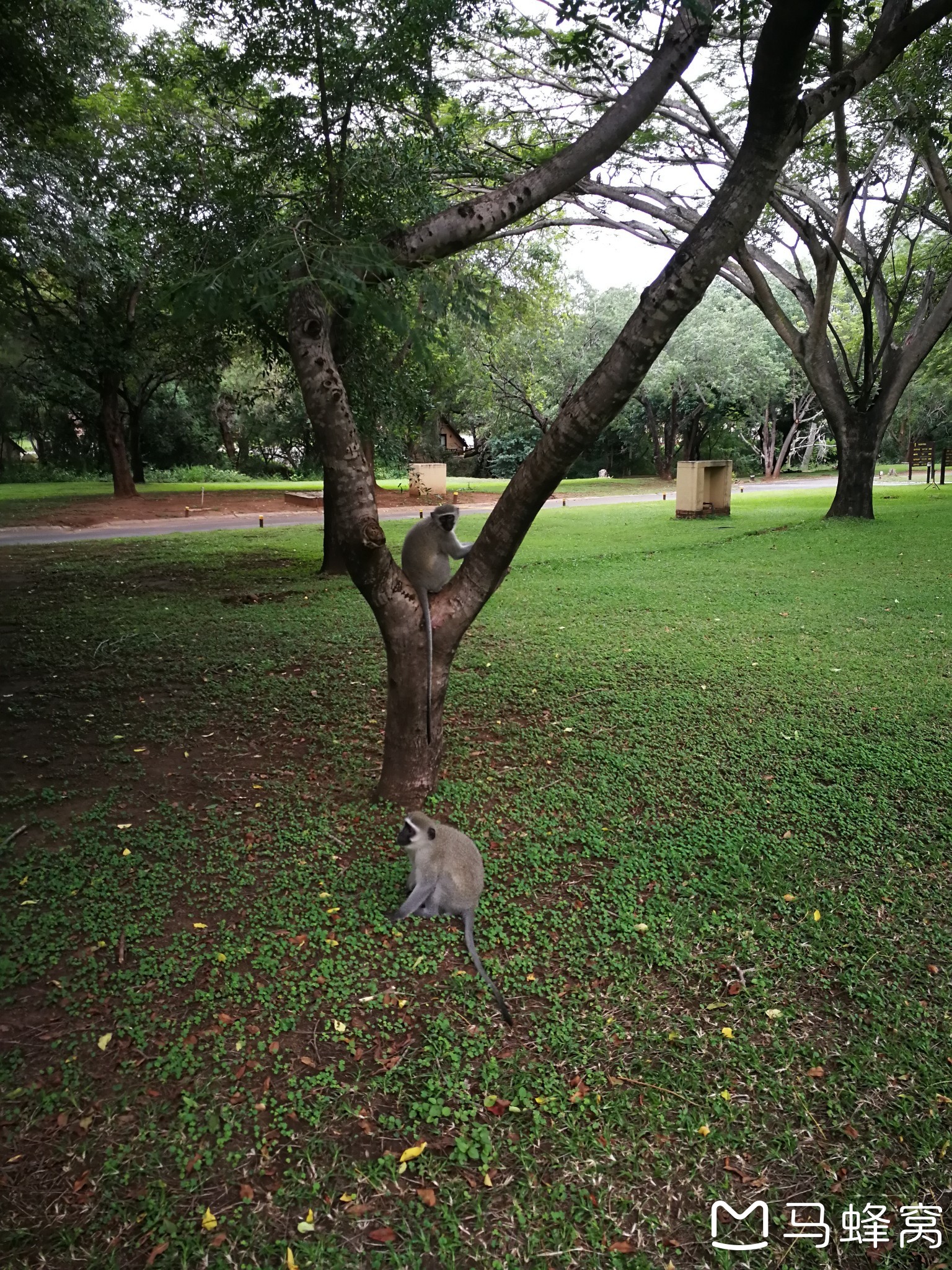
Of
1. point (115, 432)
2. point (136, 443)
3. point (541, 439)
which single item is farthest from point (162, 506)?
point (541, 439)

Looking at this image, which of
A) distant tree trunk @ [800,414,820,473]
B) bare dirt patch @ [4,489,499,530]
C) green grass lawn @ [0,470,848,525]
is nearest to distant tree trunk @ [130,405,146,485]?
green grass lawn @ [0,470,848,525]

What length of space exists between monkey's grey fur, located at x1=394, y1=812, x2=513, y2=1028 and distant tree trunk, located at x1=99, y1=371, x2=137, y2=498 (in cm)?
1951

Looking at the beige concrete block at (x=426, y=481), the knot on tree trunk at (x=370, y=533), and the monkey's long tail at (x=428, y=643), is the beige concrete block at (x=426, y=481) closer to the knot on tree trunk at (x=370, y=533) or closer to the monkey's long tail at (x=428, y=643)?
the monkey's long tail at (x=428, y=643)

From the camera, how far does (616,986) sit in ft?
11.4

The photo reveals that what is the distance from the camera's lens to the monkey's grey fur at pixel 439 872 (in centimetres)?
379

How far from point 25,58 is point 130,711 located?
730 cm

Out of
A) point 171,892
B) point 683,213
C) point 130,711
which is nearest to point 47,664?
point 130,711

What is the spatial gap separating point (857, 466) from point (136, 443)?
22891 millimetres

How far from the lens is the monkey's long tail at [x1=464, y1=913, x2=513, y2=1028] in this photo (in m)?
3.31

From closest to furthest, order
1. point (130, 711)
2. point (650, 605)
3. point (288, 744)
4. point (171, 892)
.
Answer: point (171, 892) → point (288, 744) → point (130, 711) → point (650, 605)

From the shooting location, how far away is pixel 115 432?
22.0 metres

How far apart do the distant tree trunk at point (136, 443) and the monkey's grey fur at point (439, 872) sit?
2367 centimetres

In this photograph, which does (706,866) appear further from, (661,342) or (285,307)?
(285,307)

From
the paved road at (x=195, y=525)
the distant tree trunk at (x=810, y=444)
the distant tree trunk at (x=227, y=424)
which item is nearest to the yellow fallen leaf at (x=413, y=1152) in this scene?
the paved road at (x=195, y=525)
